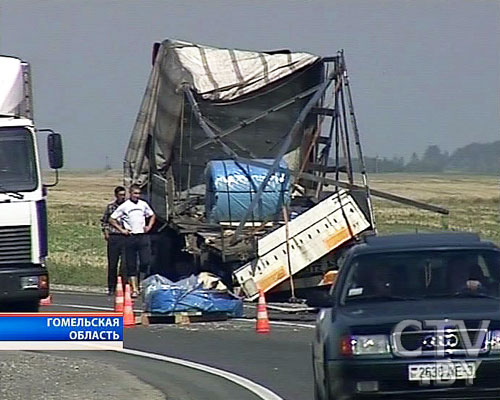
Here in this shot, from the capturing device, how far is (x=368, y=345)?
949cm

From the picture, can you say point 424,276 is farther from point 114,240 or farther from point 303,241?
point 114,240

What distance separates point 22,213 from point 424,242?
24.9ft

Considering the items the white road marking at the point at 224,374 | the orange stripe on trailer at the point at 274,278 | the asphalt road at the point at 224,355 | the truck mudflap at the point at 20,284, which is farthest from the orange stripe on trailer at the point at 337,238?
the white road marking at the point at 224,374

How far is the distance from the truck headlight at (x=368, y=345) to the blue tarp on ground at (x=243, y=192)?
36.4ft

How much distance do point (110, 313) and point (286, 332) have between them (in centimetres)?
294

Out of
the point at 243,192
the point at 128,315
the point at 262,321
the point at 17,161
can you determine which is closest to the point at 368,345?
the point at 262,321

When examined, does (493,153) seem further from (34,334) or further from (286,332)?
(34,334)

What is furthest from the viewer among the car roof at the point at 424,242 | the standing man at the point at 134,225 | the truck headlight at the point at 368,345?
the standing man at the point at 134,225

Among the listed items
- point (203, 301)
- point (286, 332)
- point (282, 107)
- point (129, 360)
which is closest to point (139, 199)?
point (282, 107)

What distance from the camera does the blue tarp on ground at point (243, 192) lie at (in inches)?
813

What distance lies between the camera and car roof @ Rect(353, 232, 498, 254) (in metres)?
10.6

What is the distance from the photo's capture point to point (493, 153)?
85.7 ft

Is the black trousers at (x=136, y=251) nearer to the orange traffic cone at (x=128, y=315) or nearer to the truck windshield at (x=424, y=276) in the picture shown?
the orange traffic cone at (x=128, y=315)

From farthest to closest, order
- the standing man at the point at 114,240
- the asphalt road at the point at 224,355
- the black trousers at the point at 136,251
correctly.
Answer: the standing man at the point at 114,240 < the black trousers at the point at 136,251 < the asphalt road at the point at 224,355
